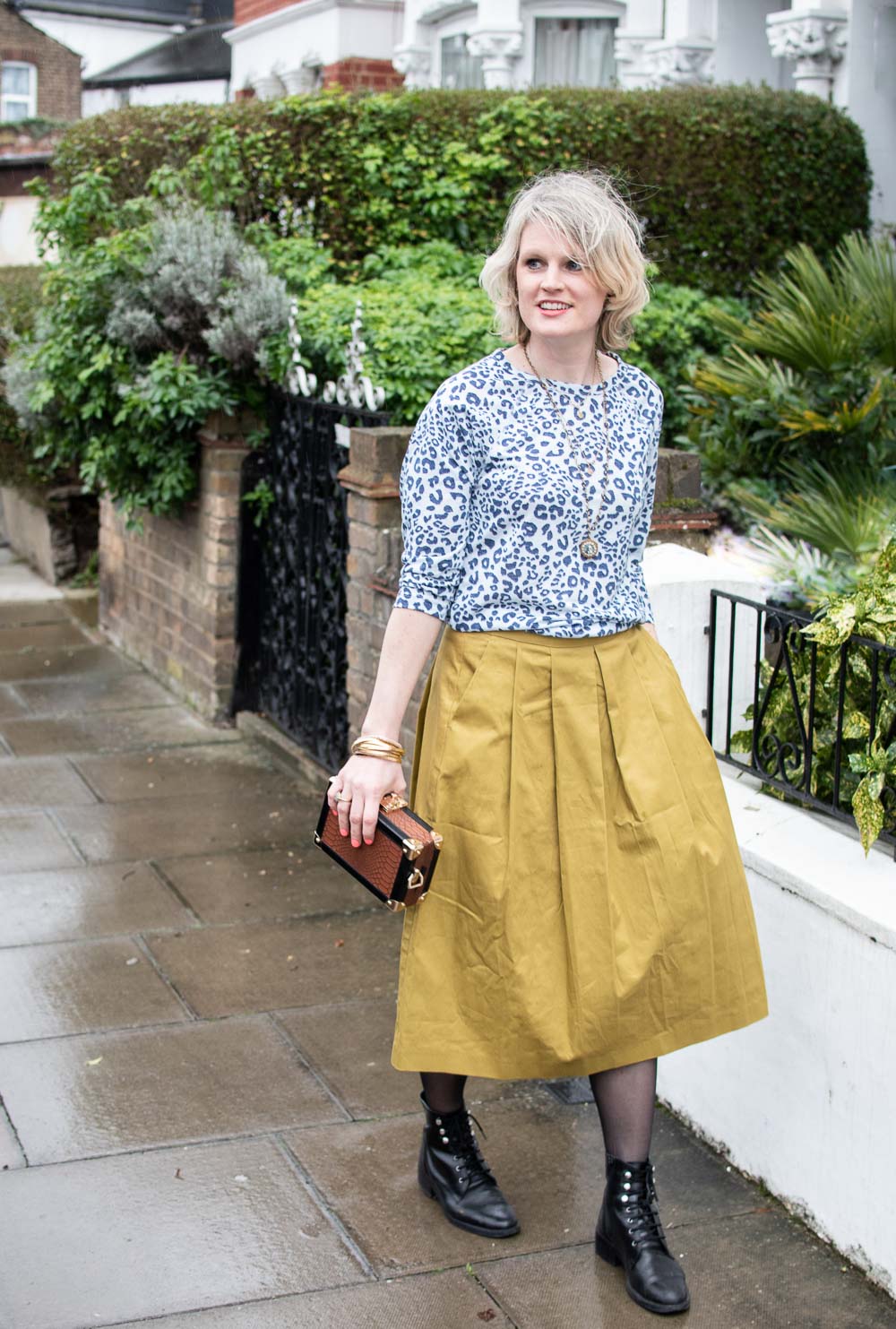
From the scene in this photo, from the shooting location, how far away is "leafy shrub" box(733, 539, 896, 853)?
3189 millimetres

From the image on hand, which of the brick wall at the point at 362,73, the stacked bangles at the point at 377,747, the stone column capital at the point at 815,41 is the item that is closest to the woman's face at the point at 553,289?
the stacked bangles at the point at 377,747

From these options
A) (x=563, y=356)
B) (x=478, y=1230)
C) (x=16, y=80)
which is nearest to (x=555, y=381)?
(x=563, y=356)

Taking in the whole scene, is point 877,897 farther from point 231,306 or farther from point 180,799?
point 231,306

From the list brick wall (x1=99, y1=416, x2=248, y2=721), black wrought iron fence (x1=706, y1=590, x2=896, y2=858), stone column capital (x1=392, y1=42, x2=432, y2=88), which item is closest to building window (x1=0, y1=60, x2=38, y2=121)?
stone column capital (x1=392, y1=42, x2=432, y2=88)

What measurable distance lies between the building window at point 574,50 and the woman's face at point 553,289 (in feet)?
35.9

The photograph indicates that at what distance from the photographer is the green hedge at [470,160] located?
7.90 metres

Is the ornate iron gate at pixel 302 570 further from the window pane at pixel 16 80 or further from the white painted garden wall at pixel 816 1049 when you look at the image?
the window pane at pixel 16 80

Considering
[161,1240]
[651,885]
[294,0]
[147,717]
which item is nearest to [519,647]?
[651,885]

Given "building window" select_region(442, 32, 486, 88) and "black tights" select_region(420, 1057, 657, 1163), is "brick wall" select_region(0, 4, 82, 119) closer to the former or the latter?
"building window" select_region(442, 32, 486, 88)

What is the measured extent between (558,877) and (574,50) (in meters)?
11.7

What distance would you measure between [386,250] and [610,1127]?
17.9 ft

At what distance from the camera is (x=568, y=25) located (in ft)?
43.4

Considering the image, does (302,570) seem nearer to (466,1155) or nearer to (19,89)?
(466,1155)

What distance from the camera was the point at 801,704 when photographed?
3609 mm
